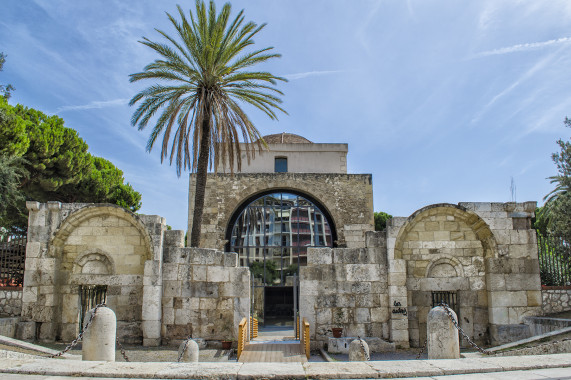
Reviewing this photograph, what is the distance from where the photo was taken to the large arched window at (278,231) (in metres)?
25.9

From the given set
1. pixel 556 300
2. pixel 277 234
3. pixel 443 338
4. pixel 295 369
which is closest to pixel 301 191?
pixel 277 234

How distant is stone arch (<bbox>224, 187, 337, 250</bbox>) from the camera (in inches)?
996

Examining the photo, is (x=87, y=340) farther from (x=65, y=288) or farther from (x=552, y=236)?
(x=552, y=236)

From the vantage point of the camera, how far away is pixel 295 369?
6.08m

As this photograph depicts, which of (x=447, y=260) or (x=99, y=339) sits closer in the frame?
(x=99, y=339)

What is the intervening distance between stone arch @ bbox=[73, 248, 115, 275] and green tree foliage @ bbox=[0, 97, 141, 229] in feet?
16.8

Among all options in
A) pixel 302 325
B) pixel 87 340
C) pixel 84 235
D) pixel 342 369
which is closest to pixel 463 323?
pixel 302 325

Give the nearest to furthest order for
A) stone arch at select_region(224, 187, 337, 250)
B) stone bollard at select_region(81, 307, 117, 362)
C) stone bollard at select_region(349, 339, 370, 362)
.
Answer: stone bollard at select_region(81, 307, 117, 362)
stone bollard at select_region(349, 339, 370, 362)
stone arch at select_region(224, 187, 337, 250)

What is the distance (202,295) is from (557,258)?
37.6 feet

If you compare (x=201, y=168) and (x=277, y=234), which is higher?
(x=201, y=168)

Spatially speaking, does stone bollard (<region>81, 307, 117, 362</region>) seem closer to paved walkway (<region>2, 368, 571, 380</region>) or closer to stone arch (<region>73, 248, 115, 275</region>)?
paved walkway (<region>2, 368, 571, 380</region>)

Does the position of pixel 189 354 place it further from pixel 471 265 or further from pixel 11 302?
pixel 471 265

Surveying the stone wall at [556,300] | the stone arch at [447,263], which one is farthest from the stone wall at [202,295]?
the stone wall at [556,300]

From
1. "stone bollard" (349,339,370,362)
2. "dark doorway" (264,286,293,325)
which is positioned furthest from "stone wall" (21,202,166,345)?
"dark doorway" (264,286,293,325)
